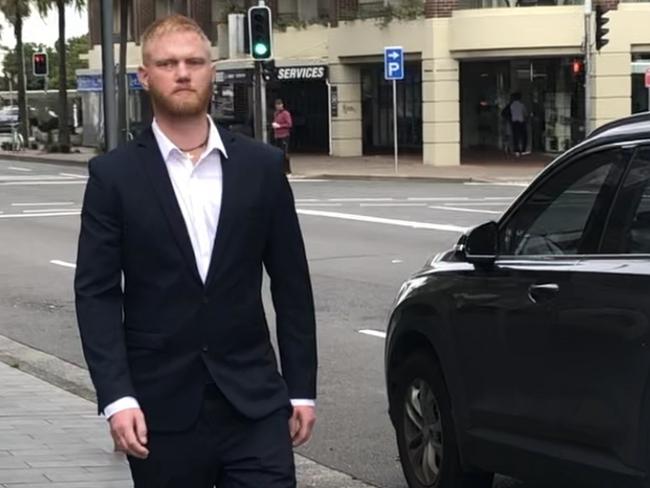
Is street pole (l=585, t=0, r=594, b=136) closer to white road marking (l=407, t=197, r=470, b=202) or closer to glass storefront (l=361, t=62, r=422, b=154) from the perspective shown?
white road marking (l=407, t=197, r=470, b=202)

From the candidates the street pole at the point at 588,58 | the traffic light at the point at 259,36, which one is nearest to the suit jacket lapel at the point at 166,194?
the traffic light at the point at 259,36

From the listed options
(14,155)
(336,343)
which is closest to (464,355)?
(336,343)

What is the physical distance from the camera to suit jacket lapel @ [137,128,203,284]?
3.70 meters

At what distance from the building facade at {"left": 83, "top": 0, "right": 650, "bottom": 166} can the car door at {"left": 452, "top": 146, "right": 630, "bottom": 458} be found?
82.8 feet

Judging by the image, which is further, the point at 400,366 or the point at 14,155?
the point at 14,155

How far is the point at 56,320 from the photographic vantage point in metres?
12.5

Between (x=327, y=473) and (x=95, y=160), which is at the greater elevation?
(x=95, y=160)

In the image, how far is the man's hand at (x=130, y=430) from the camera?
3.61 meters

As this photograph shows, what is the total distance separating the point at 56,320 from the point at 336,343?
308 cm

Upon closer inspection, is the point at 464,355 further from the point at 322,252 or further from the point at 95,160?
the point at 322,252

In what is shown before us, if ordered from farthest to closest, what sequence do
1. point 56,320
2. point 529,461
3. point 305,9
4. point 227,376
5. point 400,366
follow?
point 305,9, point 56,320, point 400,366, point 529,461, point 227,376

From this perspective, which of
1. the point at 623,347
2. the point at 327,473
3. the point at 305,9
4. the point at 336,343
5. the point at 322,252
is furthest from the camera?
the point at 305,9

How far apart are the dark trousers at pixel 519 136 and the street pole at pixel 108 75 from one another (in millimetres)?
31311

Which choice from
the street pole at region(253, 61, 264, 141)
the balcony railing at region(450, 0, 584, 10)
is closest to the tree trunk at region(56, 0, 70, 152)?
the balcony railing at region(450, 0, 584, 10)
